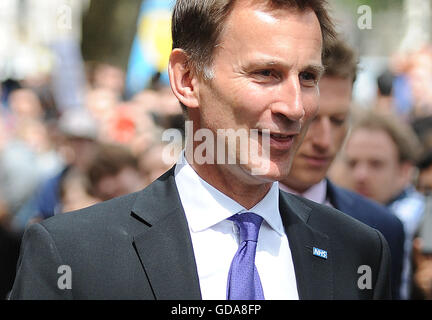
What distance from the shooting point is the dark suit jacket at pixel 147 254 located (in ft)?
7.37

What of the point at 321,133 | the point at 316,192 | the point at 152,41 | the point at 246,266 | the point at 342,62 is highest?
the point at 152,41

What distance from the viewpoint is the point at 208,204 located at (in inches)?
96.6

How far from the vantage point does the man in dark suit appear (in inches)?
89.4

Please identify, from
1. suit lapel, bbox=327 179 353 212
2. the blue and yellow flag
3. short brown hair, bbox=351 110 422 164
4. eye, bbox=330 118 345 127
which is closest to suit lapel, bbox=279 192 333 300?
suit lapel, bbox=327 179 353 212

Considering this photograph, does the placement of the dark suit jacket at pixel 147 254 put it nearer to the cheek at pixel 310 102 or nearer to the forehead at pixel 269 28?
the cheek at pixel 310 102

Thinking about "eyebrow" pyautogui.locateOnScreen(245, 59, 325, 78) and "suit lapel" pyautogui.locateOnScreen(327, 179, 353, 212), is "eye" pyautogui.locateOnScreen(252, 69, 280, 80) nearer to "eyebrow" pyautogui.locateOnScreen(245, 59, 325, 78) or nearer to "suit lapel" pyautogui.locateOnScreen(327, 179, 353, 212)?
"eyebrow" pyautogui.locateOnScreen(245, 59, 325, 78)

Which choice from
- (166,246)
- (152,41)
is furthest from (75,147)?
(166,246)

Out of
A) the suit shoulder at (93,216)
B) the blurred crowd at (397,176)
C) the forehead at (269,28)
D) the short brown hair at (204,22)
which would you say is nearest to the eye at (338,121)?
the blurred crowd at (397,176)

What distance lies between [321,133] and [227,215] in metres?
1.20

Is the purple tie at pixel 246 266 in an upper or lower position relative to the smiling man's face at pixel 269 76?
lower

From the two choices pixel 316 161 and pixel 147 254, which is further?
pixel 316 161

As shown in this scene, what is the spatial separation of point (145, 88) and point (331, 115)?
559 cm

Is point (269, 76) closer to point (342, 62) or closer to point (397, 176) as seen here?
point (342, 62)

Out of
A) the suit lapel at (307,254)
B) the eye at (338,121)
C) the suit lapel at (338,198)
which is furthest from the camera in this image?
the eye at (338,121)
